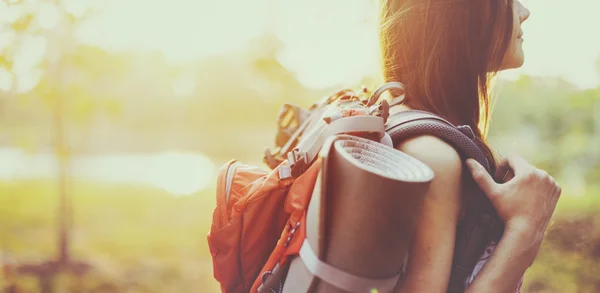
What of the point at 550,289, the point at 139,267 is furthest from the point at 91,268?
the point at 550,289

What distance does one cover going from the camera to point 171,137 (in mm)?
9797

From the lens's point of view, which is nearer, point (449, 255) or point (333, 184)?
point (333, 184)

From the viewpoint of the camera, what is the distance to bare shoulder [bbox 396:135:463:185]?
4.03 feet

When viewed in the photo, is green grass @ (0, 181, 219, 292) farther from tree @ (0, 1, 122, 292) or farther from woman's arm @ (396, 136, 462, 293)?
woman's arm @ (396, 136, 462, 293)

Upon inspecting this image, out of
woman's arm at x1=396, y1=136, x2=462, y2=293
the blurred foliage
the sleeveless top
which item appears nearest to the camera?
woman's arm at x1=396, y1=136, x2=462, y2=293

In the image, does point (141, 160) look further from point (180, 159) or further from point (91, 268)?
point (91, 268)

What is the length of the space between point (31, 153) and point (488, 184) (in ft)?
17.1

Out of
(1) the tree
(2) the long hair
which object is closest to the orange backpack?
(2) the long hair

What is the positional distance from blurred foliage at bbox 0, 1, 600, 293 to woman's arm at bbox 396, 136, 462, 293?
2125mm

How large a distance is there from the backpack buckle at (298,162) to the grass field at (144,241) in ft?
14.3

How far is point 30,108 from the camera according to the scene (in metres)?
5.27

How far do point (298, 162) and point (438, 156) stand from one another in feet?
1.01

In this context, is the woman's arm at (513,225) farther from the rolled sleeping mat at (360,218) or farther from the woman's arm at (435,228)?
the rolled sleeping mat at (360,218)

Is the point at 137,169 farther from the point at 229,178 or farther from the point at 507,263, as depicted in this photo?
the point at 507,263
